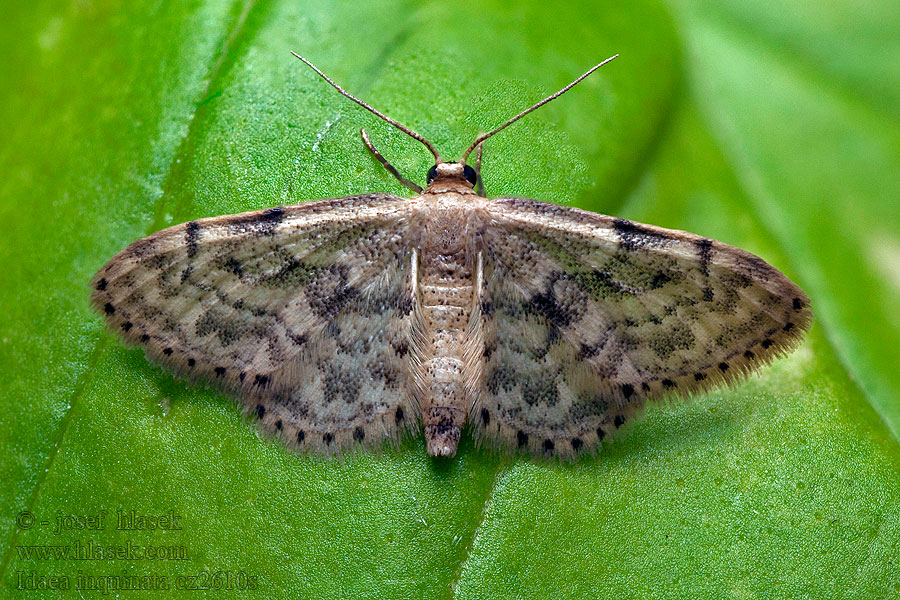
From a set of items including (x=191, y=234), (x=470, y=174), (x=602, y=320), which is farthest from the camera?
(x=470, y=174)

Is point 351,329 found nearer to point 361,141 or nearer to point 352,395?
point 352,395

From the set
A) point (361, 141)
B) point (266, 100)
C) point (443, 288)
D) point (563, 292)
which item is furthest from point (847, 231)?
point (266, 100)

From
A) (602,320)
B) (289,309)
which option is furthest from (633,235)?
(289,309)

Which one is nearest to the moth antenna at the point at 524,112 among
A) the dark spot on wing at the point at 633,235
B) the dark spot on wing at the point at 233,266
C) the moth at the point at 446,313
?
the moth at the point at 446,313

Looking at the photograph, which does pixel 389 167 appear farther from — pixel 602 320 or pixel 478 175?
pixel 602 320

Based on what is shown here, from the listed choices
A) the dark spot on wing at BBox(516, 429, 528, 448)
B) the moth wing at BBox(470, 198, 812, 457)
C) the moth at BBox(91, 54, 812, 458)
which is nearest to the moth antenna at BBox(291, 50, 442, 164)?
the moth at BBox(91, 54, 812, 458)

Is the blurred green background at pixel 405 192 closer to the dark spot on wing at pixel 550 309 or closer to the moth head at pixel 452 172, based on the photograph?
the moth head at pixel 452 172

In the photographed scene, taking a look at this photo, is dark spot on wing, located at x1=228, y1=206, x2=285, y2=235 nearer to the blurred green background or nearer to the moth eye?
the blurred green background
